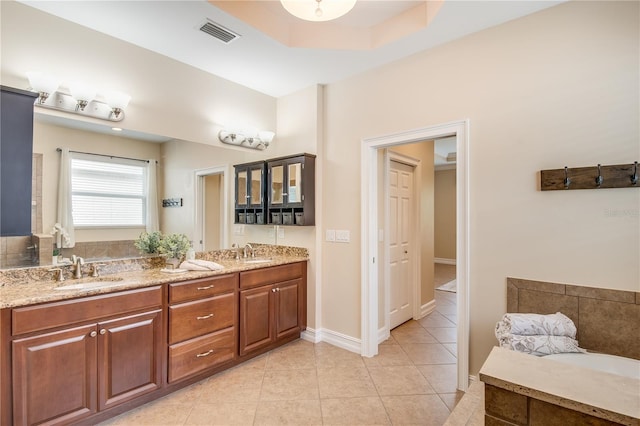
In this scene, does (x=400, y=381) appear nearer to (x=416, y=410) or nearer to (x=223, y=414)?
(x=416, y=410)

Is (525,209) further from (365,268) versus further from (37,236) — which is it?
(37,236)

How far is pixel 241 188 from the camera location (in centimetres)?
362

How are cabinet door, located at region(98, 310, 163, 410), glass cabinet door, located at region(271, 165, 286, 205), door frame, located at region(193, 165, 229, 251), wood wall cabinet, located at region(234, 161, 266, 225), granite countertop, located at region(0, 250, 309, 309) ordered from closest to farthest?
granite countertop, located at region(0, 250, 309, 309) → cabinet door, located at region(98, 310, 163, 410) → door frame, located at region(193, 165, 229, 251) → glass cabinet door, located at region(271, 165, 286, 205) → wood wall cabinet, located at region(234, 161, 266, 225)

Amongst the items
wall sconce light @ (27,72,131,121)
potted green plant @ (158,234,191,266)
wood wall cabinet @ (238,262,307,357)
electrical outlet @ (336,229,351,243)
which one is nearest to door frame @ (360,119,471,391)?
electrical outlet @ (336,229,351,243)

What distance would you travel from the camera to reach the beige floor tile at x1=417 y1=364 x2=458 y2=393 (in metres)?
2.51

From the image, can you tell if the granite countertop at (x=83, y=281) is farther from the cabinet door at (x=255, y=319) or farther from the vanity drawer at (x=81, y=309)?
the cabinet door at (x=255, y=319)

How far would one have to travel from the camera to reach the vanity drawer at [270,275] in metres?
2.91

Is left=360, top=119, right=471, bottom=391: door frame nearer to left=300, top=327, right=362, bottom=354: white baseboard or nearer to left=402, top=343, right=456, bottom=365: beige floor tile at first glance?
left=300, top=327, right=362, bottom=354: white baseboard

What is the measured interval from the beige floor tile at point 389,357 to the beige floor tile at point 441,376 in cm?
19

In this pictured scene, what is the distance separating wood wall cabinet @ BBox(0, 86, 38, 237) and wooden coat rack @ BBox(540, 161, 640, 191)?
3425mm

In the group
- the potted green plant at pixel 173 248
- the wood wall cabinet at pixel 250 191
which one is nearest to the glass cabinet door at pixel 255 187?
the wood wall cabinet at pixel 250 191

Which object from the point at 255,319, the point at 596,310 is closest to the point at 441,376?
the point at 596,310

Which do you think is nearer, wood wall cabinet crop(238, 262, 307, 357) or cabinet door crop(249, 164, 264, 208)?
wood wall cabinet crop(238, 262, 307, 357)

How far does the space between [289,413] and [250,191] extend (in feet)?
7.44
